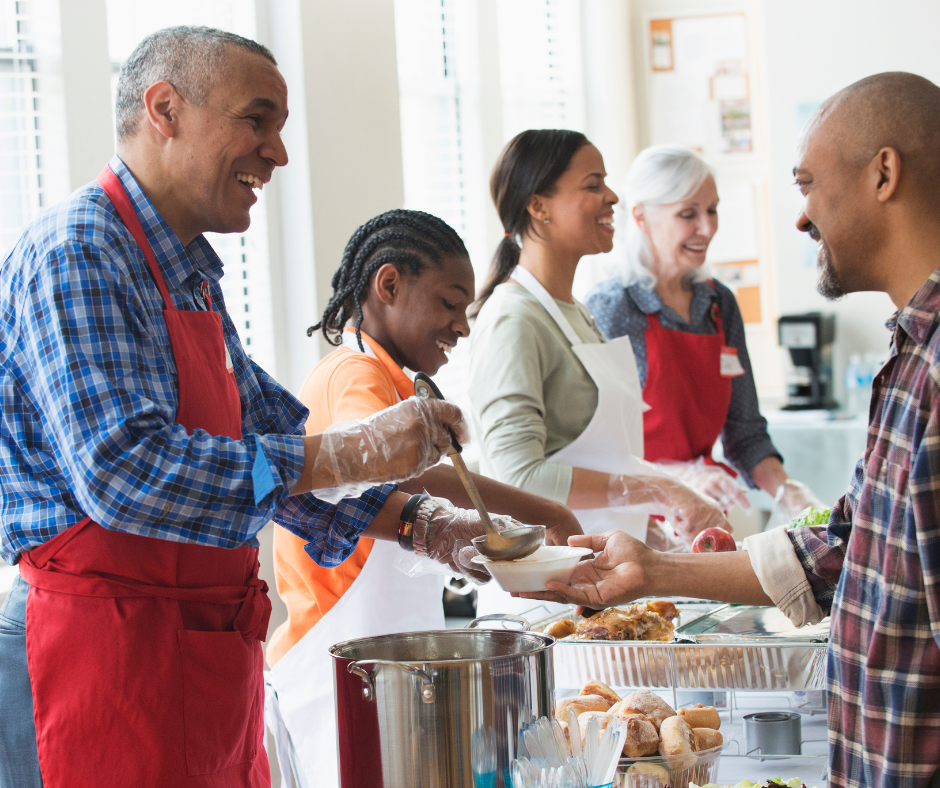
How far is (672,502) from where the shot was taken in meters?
2.34

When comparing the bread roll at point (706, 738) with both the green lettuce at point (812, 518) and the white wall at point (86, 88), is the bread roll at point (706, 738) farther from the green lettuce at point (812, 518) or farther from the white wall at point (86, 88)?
the white wall at point (86, 88)

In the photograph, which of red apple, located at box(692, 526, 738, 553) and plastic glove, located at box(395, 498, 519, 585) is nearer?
plastic glove, located at box(395, 498, 519, 585)

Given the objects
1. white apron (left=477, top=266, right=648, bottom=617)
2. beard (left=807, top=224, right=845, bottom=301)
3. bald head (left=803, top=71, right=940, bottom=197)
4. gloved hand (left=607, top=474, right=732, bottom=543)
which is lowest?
gloved hand (left=607, top=474, right=732, bottom=543)

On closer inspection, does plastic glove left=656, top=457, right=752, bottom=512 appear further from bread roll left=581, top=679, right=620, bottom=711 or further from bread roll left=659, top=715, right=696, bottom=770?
bread roll left=659, top=715, right=696, bottom=770

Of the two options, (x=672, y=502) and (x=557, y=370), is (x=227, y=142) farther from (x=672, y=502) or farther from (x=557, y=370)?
(x=672, y=502)

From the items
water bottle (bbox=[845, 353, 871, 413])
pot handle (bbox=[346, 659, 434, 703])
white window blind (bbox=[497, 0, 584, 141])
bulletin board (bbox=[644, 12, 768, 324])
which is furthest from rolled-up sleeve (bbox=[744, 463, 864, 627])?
bulletin board (bbox=[644, 12, 768, 324])

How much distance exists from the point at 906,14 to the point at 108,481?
17.4 ft

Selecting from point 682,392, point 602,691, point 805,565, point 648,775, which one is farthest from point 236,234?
point 648,775

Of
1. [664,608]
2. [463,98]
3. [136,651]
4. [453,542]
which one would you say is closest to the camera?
[136,651]

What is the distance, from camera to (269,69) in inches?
53.6

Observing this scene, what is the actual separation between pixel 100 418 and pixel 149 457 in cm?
7

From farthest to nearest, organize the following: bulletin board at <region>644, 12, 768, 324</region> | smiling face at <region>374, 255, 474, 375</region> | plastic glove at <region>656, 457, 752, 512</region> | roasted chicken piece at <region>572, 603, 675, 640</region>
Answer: bulletin board at <region>644, 12, 768, 324</region>, plastic glove at <region>656, 457, 752, 512</region>, smiling face at <region>374, 255, 474, 375</region>, roasted chicken piece at <region>572, 603, 675, 640</region>

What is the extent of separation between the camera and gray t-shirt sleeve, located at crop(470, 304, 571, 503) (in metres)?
2.19

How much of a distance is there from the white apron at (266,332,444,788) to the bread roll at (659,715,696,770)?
50 cm
